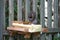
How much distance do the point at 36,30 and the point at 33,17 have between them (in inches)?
10.0

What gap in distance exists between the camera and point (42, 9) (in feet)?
9.15

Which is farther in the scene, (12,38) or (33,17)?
(12,38)

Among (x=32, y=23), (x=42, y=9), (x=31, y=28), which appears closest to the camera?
(x=31, y=28)

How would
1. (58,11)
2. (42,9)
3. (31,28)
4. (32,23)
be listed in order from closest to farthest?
1. (31,28)
2. (32,23)
3. (42,9)
4. (58,11)

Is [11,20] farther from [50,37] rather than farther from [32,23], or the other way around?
[50,37]

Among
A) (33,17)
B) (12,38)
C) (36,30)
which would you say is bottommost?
(12,38)

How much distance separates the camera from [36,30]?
2365 mm

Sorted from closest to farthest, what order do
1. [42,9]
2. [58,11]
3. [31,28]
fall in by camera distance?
[31,28], [42,9], [58,11]

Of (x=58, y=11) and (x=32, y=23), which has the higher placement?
(x=58, y=11)

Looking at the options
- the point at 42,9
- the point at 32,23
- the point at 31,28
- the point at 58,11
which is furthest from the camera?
the point at 58,11

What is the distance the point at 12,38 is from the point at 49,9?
933 mm

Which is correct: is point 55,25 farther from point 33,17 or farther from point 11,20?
point 11,20

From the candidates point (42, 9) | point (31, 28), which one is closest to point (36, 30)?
point (31, 28)

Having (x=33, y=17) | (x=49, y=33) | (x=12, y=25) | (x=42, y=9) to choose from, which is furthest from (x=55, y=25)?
(x=12, y=25)
